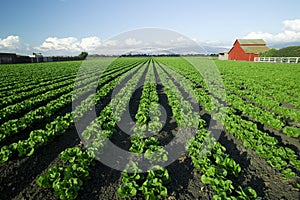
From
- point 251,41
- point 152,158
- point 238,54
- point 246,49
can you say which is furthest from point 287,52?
point 152,158

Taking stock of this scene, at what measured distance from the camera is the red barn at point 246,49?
56.1m

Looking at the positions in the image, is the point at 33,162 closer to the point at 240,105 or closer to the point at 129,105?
the point at 129,105

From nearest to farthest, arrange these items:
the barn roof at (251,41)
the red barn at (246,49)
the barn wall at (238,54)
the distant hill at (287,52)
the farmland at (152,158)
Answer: the farmland at (152,158)
the distant hill at (287,52)
the barn wall at (238,54)
the red barn at (246,49)
the barn roof at (251,41)

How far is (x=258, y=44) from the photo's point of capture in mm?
67125

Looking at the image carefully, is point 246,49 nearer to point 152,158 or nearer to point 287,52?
point 287,52

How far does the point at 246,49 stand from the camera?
5812 cm

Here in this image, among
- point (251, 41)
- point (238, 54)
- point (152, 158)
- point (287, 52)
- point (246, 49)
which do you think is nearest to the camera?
point (152, 158)

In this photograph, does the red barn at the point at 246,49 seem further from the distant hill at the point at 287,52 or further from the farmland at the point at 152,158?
the farmland at the point at 152,158

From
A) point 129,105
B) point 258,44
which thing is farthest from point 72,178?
point 258,44

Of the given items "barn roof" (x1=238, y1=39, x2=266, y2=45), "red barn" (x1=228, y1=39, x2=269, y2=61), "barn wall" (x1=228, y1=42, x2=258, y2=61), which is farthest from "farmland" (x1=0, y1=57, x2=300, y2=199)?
"barn roof" (x1=238, y1=39, x2=266, y2=45)

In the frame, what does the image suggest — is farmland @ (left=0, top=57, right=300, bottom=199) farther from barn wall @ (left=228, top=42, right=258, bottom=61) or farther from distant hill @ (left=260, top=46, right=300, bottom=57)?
barn wall @ (left=228, top=42, right=258, bottom=61)

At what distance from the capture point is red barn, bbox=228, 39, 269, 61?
56.1m

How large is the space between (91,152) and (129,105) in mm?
5309

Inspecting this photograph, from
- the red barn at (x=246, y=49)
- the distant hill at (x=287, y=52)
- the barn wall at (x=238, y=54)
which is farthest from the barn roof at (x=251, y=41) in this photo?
the distant hill at (x=287, y=52)
